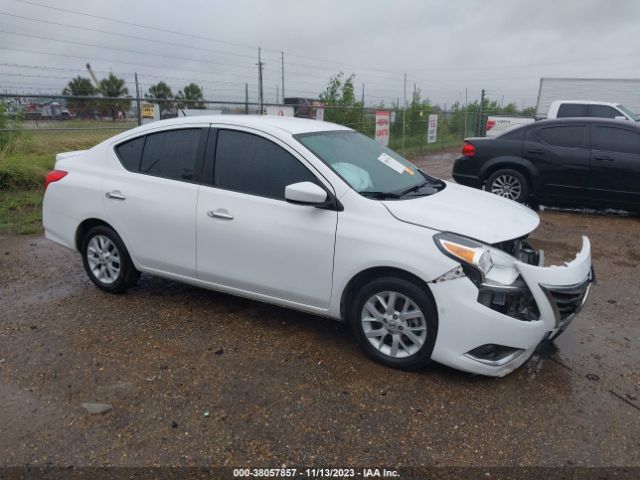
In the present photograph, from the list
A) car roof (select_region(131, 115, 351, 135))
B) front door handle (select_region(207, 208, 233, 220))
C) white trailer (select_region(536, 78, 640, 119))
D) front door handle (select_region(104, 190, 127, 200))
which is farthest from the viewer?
white trailer (select_region(536, 78, 640, 119))

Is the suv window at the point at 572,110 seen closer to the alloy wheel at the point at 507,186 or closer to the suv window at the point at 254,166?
the alloy wheel at the point at 507,186

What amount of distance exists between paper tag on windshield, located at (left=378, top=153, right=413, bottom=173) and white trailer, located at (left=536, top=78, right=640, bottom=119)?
16.7 m

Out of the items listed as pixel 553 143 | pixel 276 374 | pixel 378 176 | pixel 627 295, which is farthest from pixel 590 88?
pixel 276 374

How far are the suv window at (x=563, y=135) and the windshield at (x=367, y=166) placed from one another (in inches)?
175

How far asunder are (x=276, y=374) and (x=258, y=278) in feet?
2.40

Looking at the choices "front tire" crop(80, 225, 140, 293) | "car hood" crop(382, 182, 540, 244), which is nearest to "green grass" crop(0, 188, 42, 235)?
"front tire" crop(80, 225, 140, 293)

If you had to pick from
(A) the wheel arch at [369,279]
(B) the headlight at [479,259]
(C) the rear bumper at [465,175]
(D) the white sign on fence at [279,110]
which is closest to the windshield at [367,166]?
(A) the wheel arch at [369,279]

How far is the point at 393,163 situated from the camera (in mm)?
4465

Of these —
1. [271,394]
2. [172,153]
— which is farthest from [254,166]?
[271,394]

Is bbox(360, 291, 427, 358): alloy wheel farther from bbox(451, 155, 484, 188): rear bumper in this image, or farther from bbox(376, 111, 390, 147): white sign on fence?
bbox(376, 111, 390, 147): white sign on fence

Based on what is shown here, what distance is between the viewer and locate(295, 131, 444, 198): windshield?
12.7ft

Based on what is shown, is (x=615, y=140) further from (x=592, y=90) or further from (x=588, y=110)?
(x=592, y=90)

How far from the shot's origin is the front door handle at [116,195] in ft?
14.8

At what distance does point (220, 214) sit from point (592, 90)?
19.3m
